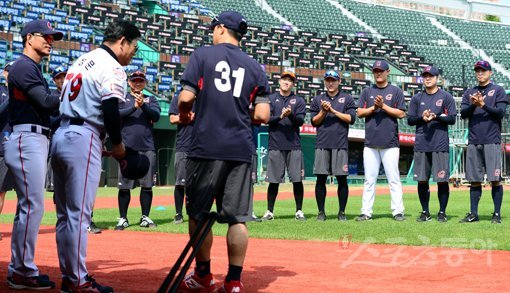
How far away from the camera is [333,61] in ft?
144

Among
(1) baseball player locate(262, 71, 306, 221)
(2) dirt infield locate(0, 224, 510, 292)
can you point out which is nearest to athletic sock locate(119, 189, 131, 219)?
(2) dirt infield locate(0, 224, 510, 292)

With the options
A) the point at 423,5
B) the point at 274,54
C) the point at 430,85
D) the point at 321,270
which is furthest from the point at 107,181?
the point at 423,5

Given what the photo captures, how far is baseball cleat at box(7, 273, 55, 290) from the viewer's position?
19.2 ft

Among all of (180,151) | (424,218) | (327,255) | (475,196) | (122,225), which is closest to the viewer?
(327,255)

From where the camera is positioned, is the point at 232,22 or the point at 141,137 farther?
the point at 141,137

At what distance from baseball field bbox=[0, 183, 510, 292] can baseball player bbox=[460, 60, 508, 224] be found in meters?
0.58

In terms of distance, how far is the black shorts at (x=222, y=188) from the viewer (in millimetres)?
5613

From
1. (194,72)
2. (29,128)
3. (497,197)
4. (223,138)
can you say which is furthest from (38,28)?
(497,197)

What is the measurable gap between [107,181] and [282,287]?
25572 millimetres

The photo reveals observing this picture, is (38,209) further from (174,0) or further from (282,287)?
(174,0)

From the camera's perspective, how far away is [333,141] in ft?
40.8

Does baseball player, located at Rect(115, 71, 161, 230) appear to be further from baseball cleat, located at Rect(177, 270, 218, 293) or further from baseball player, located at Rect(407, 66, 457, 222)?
baseball cleat, located at Rect(177, 270, 218, 293)

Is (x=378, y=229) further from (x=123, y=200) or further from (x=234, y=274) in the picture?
(x=234, y=274)

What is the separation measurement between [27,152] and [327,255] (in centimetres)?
328
